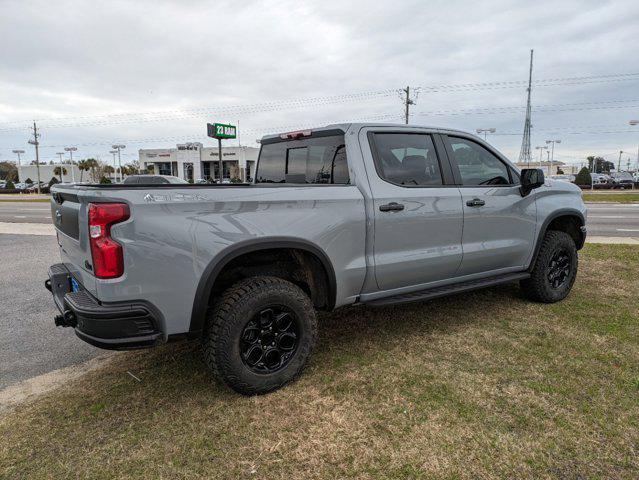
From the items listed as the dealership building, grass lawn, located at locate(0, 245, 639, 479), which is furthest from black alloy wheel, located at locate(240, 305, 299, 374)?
the dealership building

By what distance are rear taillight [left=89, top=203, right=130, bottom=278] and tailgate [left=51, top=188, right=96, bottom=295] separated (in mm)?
123

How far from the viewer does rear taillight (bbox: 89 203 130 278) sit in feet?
8.29

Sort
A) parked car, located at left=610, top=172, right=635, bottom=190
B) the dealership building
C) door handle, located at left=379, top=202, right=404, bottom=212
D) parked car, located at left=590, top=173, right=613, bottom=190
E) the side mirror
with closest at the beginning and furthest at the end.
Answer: door handle, located at left=379, top=202, right=404, bottom=212
the side mirror
parked car, located at left=610, top=172, right=635, bottom=190
parked car, located at left=590, top=173, right=613, bottom=190
the dealership building

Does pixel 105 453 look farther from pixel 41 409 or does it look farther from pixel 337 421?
pixel 337 421

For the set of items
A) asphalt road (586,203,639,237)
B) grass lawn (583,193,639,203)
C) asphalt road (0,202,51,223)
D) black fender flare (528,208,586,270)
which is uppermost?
black fender flare (528,208,586,270)

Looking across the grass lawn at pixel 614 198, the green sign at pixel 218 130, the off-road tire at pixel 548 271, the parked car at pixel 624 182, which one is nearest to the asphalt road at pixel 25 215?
the green sign at pixel 218 130

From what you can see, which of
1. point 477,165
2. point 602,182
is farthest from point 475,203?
point 602,182

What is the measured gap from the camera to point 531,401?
2932 mm

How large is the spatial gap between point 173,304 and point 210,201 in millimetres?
658

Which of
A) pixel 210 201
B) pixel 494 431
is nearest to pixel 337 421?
pixel 494 431

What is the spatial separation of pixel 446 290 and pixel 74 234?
2.93 m

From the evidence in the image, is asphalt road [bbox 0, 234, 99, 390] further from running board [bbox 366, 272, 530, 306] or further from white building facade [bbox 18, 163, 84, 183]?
→ white building facade [bbox 18, 163, 84, 183]

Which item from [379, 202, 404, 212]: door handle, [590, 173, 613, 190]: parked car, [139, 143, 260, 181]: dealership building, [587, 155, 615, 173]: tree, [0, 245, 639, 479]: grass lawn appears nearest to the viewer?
[0, 245, 639, 479]: grass lawn

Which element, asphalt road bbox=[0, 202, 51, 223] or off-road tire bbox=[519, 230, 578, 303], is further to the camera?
asphalt road bbox=[0, 202, 51, 223]
